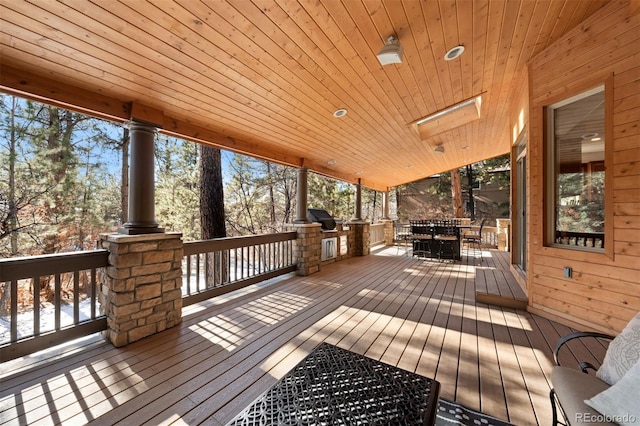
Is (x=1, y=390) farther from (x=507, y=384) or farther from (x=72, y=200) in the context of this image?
(x=72, y=200)

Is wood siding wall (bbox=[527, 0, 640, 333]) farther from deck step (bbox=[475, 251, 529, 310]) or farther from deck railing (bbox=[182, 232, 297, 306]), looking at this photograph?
deck railing (bbox=[182, 232, 297, 306])

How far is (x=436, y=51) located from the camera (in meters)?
3.00

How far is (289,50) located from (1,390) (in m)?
3.55

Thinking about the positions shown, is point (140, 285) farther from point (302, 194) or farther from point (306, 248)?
point (302, 194)

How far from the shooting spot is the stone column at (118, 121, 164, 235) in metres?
2.72

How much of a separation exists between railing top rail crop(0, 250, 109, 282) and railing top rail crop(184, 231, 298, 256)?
91 centimetres

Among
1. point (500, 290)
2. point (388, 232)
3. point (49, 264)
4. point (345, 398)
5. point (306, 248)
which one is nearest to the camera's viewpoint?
point (345, 398)

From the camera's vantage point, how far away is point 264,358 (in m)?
2.30

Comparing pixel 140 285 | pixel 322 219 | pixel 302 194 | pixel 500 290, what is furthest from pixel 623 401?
pixel 322 219

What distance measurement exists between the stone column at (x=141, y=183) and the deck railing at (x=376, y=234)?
7.95 m

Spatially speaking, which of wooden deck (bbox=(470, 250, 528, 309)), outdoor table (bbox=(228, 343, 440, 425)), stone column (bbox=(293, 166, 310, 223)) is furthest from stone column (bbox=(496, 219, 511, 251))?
outdoor table (bbox=(228, 343, 440, 425))

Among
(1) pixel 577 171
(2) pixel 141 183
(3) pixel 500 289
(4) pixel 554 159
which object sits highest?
(4) pixel 554 159

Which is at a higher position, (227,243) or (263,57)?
(263,57)

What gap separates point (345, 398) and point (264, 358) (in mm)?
1320
